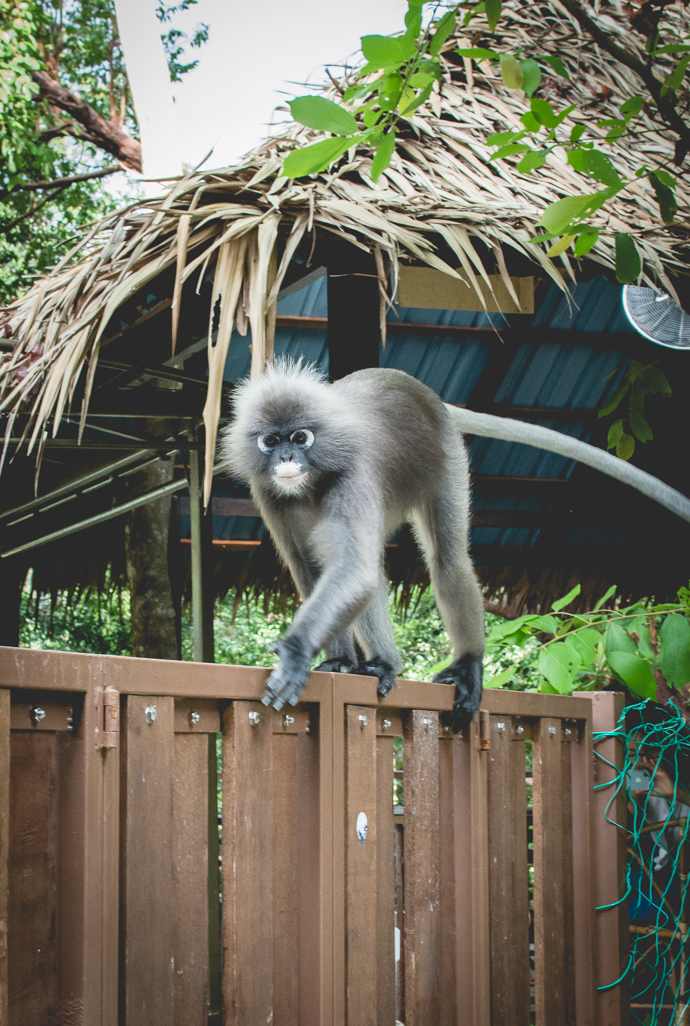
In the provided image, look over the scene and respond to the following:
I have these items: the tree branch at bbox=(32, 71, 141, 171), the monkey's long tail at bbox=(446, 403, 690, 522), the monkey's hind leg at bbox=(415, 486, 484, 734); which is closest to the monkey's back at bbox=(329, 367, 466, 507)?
the monkey's hind leg at bbox=(415, 486, 484, 734)

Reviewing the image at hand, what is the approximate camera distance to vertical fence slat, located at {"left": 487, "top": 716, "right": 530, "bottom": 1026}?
107 inches

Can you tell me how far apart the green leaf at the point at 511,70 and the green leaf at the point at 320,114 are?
68 cm

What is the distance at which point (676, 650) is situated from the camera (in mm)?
3496

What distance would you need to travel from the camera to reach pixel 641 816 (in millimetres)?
3598

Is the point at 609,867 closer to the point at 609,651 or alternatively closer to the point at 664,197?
the point at 609,651

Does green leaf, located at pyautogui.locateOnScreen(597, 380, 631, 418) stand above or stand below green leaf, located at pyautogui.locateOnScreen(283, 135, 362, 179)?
above

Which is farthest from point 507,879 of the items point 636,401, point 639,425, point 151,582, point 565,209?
point 151,582

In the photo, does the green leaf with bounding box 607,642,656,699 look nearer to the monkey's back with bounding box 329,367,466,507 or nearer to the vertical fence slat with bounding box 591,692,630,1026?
the vertical fence slat with bounding box 591,692,630,1026

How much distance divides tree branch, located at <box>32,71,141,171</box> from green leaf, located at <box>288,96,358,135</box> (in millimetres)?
11933

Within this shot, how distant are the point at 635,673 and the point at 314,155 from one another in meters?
2.45

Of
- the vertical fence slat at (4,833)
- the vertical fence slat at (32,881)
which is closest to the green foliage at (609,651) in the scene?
the vertical fence slat at (32,881)

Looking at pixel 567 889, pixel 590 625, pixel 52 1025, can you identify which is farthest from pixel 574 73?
pixel 52 1025

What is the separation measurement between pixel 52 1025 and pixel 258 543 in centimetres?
489

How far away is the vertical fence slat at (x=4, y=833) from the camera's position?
4.61 feet
